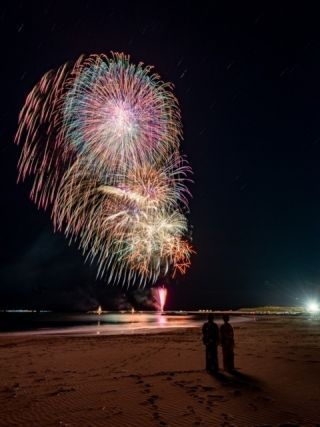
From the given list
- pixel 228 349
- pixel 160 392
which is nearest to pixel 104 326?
pixel 228 349

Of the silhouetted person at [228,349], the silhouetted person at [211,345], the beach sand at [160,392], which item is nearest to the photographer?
the beach sand at [160,392]

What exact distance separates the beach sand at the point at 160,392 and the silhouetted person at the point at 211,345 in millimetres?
502

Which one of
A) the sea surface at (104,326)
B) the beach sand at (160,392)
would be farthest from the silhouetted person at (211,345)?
the sea surface at (104,326)

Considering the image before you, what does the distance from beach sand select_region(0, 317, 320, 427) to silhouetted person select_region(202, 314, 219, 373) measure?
50 centimetres

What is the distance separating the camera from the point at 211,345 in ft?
44.3

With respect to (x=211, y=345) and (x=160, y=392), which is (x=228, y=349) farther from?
(x=160, y=392)

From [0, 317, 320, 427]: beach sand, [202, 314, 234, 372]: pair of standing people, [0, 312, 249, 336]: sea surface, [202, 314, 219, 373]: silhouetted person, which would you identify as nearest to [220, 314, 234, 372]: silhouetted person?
[202, 314, 234, 372]: pair of standing people

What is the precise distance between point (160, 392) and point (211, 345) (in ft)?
10.7

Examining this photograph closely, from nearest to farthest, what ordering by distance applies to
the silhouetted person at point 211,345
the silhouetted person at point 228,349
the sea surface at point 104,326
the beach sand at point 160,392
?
the beach sand at point 160,392 < the silhouetted person at point 211,345 < the silhouetted person at point 228,349 < the sea surface at point 104,326

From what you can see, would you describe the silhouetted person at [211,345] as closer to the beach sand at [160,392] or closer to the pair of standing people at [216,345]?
the pair of standing people at [216,345]

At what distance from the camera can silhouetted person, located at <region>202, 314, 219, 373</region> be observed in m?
13.5

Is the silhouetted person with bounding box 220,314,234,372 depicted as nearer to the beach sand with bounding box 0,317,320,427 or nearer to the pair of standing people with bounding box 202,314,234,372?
the pair of standing people with bounding box 202,314,234,372

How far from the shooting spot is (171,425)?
25.8 ft

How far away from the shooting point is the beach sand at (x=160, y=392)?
8406mm
